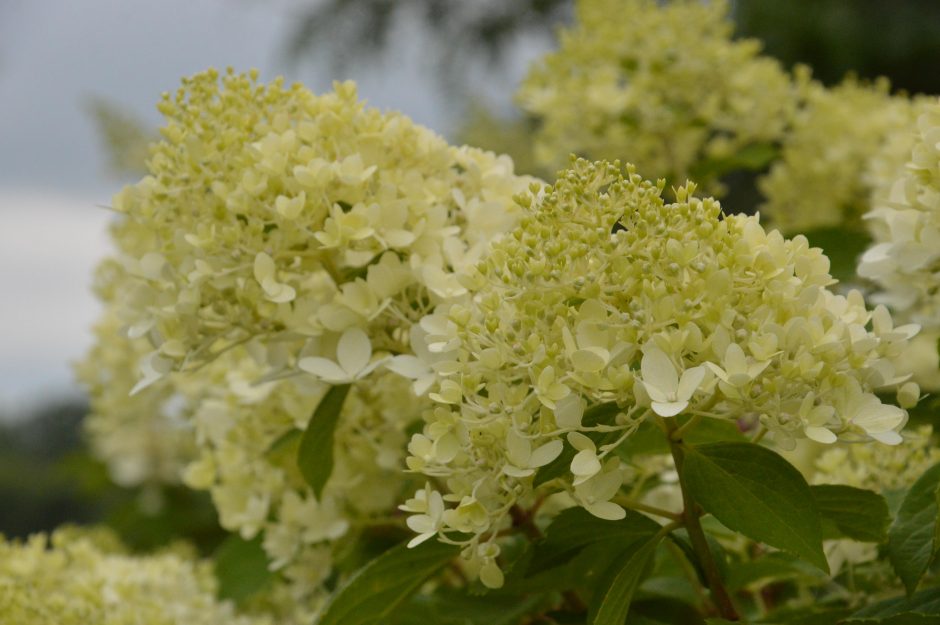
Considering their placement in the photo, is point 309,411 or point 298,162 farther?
point 309,411

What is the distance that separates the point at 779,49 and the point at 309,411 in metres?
4.64

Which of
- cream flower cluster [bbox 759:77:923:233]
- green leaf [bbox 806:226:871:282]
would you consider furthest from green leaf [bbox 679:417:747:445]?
cream flower cluster [bbox 759:77:923:233]

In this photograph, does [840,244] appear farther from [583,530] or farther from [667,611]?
[583,530]

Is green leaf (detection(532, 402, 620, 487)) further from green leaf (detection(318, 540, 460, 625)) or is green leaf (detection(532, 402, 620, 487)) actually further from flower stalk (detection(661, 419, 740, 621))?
green leaf (detection(318, 540, 460, 625))

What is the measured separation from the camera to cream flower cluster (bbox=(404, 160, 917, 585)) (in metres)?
0.75

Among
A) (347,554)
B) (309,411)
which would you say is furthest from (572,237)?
(347,554)

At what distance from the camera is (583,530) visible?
2.94 ft

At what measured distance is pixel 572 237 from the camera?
0.78 metres

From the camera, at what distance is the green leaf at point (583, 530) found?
0.89 meters

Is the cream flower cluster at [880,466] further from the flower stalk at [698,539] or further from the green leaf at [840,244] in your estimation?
the green leaf at [840,244]

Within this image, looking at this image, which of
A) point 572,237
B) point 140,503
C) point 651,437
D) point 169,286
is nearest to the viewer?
point 572,237

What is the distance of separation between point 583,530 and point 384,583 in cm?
19

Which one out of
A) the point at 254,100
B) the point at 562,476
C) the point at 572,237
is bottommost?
the point at 562,476

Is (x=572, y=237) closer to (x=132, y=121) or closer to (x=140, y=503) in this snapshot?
(x=140, y=503)
